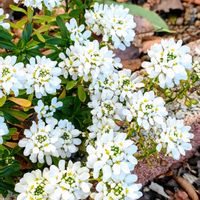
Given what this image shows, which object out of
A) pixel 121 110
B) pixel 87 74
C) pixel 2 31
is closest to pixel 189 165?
pixel 121 110

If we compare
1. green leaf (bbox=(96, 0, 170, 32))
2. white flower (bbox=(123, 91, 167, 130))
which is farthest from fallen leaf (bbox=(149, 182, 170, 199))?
green leaf (bbox=(96, 0, 170, 32))

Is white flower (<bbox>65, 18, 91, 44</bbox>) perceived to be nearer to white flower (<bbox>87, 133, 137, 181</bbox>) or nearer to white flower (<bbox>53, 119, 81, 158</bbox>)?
white flower (<bbox>53, 119, 81, 158</bbox>)

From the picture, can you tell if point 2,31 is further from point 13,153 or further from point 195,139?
point 195,139

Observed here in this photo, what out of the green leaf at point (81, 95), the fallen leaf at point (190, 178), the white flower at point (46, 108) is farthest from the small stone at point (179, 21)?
the white flower at point (46, 108)

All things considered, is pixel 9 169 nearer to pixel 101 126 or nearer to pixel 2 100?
pixel 2 100

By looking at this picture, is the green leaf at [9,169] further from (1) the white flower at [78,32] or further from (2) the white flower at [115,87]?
(1) the white flower at [78,32]
